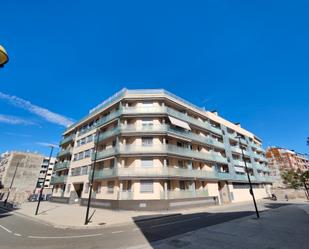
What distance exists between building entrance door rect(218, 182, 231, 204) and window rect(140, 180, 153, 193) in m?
17.3

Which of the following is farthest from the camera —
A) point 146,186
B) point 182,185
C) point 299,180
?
point 299,180

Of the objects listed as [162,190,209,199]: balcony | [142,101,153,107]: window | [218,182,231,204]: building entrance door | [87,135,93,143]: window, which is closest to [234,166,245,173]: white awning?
[218,182,231,204]: building entrance door

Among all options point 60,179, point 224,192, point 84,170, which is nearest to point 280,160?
point 224,192

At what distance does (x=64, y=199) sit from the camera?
3238cm

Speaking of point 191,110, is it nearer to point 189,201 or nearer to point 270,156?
point 189,201

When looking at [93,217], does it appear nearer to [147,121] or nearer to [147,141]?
[147,141]

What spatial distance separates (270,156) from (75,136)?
304 ft

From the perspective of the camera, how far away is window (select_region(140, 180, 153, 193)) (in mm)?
22328

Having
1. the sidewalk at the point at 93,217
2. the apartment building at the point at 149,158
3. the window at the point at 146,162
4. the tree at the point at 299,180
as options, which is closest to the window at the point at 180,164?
the apartment building at the point at 149,158

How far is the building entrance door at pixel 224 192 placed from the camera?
32.5 metres

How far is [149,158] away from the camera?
2395cm

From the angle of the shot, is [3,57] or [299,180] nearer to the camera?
[3,57]

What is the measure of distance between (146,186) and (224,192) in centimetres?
1856

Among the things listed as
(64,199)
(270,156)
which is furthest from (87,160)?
(270,156)
